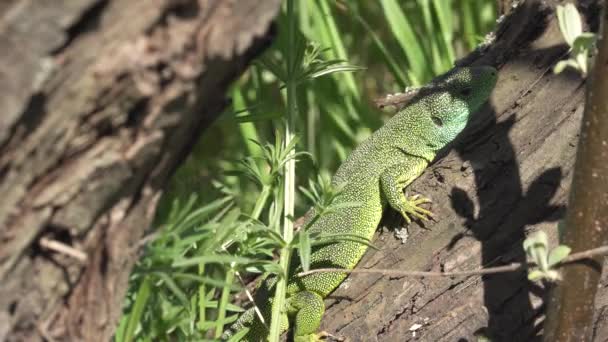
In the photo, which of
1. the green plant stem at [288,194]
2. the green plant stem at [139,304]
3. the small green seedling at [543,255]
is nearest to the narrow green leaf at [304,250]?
the green plant stem at [288,194]

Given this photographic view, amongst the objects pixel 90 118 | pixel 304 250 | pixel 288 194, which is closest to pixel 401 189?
pixel 288 194

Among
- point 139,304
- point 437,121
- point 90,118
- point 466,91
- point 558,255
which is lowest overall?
point 437,121

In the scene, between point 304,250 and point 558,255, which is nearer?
point 558,255

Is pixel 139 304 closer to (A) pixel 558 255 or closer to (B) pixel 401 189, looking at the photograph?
(A) pixel 558 255

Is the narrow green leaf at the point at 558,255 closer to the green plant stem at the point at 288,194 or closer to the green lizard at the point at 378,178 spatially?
the green plant stem at the point at 288,194

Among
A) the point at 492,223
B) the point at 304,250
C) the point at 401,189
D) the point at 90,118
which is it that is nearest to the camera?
the point at 90,118

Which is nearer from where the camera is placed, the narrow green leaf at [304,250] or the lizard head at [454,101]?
the narrow green leaf at [304,250]
